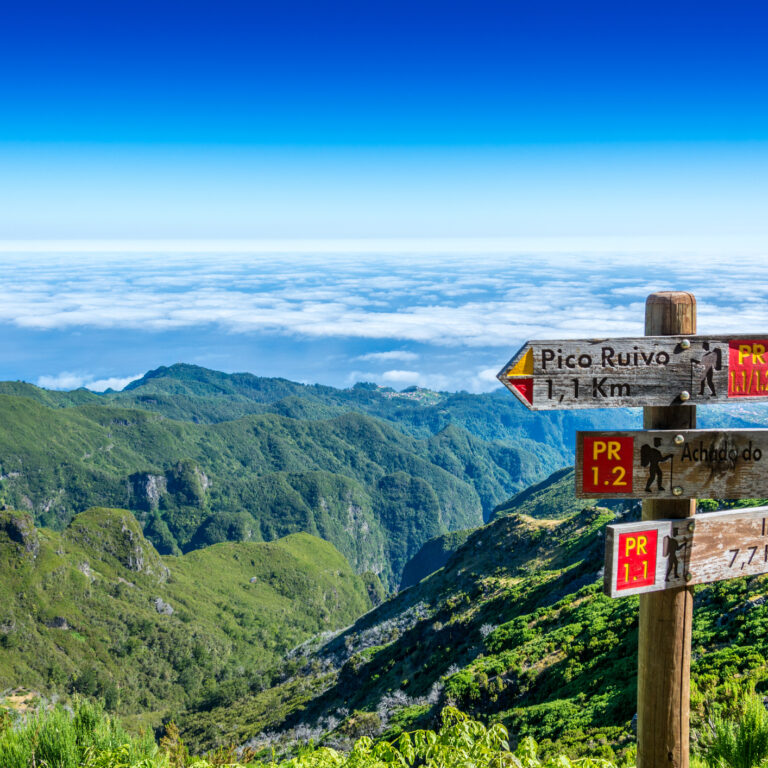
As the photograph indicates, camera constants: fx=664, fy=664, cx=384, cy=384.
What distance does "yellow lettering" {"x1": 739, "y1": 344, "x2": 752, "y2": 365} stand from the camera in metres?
6.68

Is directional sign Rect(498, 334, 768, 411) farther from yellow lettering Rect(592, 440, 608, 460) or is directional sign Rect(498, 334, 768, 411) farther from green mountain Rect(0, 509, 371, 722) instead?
green mountain Rect(0, 509, 371, 722)

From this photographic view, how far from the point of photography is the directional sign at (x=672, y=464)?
6465 mm

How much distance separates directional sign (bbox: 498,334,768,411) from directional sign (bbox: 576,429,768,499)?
361 millimetres

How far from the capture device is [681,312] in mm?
6746

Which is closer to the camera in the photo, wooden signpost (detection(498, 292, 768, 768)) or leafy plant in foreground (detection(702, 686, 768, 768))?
wooden signpost (detection(498, 292, 768, 768))

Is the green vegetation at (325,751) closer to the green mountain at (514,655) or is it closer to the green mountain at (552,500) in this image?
the green mountain at (514,655)

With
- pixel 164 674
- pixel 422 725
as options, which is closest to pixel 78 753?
pixel 422 725

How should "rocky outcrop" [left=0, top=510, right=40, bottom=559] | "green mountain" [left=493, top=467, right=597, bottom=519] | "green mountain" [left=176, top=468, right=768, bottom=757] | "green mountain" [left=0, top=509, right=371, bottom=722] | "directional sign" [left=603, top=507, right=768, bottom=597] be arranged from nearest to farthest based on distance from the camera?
"directional sign" [left=603, top=507, right=768, bottom=597] < "green mountain" [left=176, top=468, right=768, bottom=757] < "green mountain" [left=0, top=509, right=371, bottom=722] < "green mountain" [left=493, top=467, right=597, bottom=519] < "rocky outcrop" [left=0, top=510, right=40, bottom=559]

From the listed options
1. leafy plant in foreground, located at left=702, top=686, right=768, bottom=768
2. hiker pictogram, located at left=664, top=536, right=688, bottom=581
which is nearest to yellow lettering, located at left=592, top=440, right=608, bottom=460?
hiker pictogram, located at left=664, top=536, right=688, bottom=581

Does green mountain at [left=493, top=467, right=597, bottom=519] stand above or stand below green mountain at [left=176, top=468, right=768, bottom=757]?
below

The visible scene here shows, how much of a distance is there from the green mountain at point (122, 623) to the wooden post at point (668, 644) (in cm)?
11841

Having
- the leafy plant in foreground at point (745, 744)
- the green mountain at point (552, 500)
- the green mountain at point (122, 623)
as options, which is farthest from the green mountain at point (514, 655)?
the green mountain at point (552, 500)

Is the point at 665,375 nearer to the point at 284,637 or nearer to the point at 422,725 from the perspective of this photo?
the point at 422,725

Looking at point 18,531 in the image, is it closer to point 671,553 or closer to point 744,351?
point 671,553
